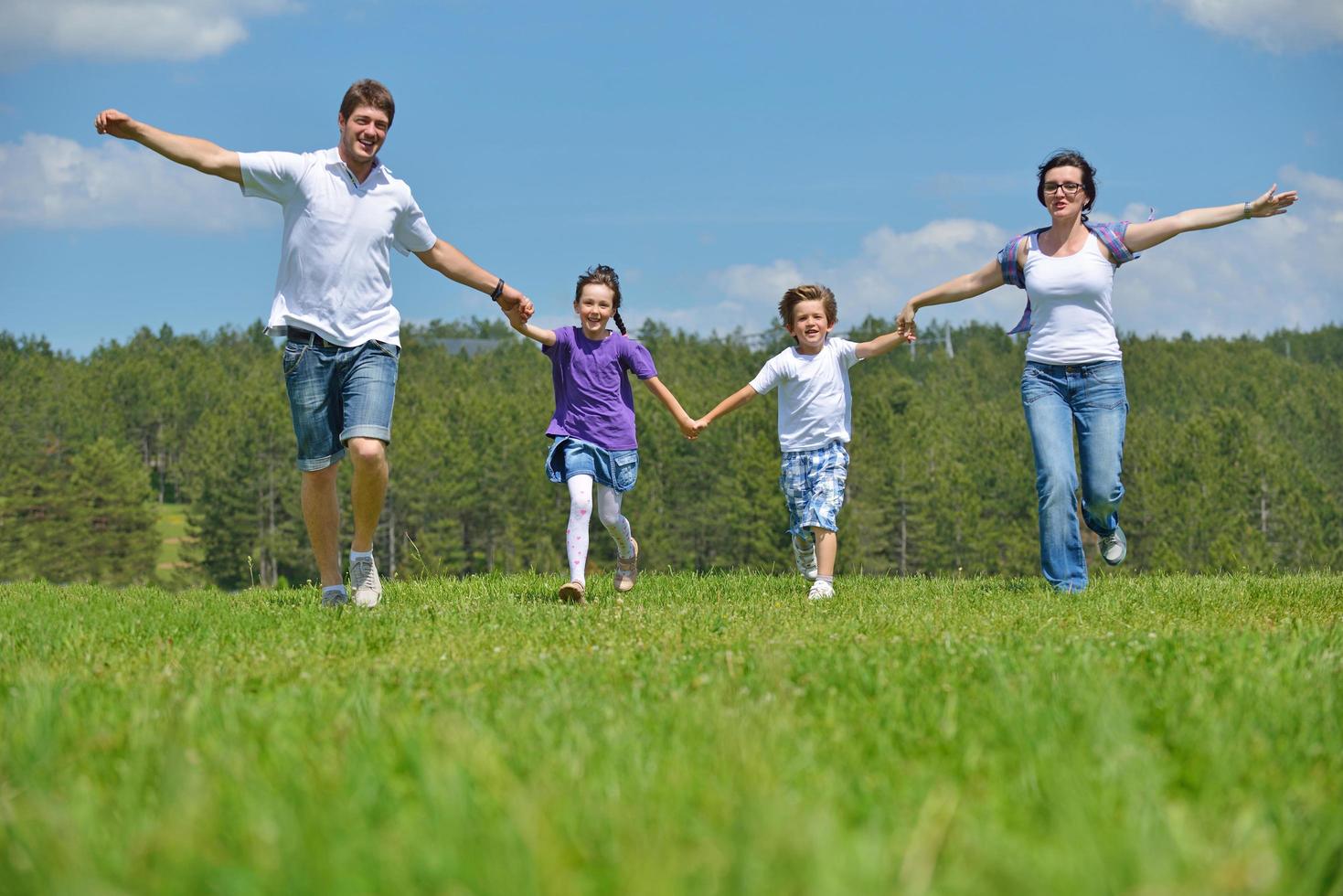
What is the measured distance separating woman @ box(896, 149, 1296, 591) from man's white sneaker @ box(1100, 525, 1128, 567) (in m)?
0.64

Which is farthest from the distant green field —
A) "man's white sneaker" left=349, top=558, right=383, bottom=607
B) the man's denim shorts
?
the man's denim shorts

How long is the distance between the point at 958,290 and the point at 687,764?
22.5ft

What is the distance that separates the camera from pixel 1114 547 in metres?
9.12

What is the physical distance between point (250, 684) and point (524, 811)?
2.50 m

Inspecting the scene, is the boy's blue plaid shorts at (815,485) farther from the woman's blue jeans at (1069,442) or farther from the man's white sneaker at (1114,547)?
the man's white sneaker at (1114,547)

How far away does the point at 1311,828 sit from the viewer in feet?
7.56

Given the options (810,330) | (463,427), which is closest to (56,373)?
(463,427)

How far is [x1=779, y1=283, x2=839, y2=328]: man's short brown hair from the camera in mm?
9656

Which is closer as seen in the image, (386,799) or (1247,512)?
(386,799)

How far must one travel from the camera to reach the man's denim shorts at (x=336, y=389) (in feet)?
23.7

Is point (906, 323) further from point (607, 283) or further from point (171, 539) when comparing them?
point (171, 539)

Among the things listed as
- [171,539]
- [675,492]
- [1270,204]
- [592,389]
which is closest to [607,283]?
[592,389]

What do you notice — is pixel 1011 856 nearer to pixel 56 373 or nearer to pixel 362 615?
pixel 362 615

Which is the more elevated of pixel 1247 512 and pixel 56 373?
pixel 56 373
